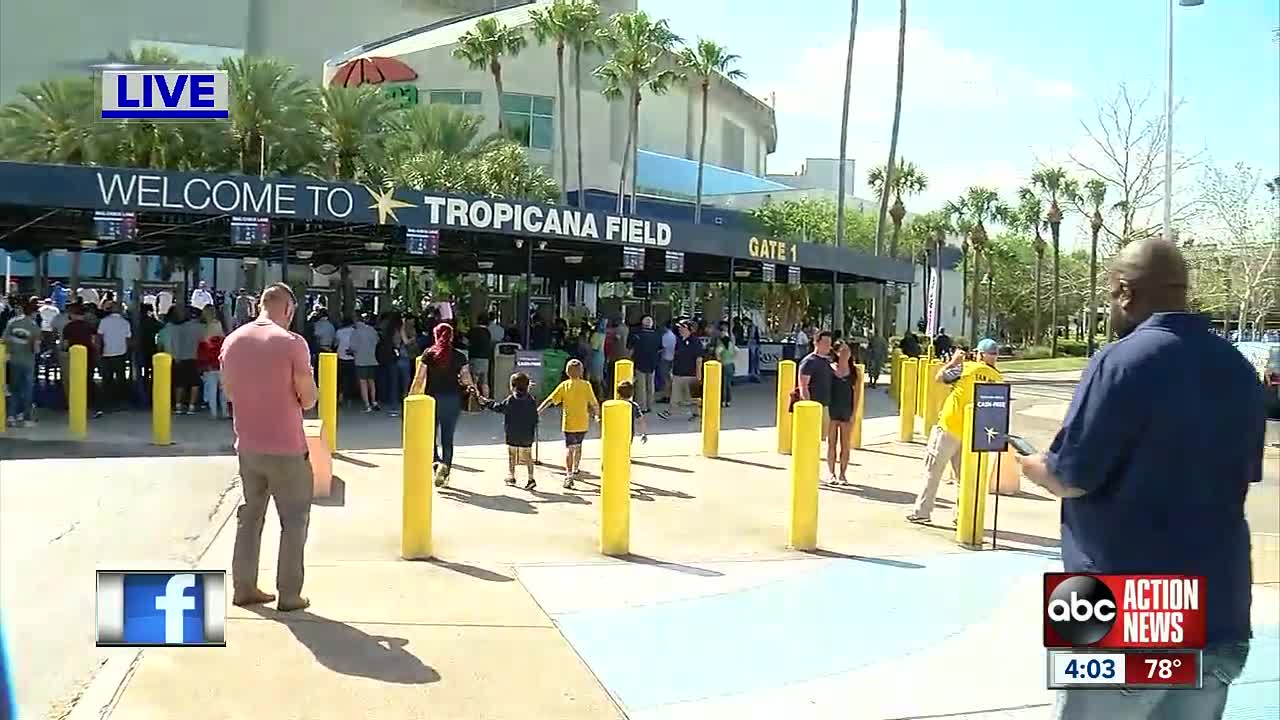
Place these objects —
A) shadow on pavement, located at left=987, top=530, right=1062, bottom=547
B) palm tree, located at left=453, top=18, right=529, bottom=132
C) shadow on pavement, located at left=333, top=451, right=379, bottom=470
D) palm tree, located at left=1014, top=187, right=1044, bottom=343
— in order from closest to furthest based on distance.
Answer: shadow on pavement, located at left=987, top=530, right=1062, bottom=547 → shadow on pavement, located at left=333, top=451, right=379, bottom=470 → palm tree, located at left=453, top=18, right=529, bottom=132 → palm tree, located at left=1014, top=187, right=1044, bottom=343

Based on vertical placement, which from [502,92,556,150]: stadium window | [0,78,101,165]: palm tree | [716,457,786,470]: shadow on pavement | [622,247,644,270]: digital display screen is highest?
[502,92,556,150]: stadium window

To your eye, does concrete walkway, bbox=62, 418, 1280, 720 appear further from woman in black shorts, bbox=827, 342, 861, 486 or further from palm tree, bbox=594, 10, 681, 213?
palm tree, bbox=594, 10, 681, 213

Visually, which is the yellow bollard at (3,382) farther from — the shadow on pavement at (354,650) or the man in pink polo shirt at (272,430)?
the shadow on pavement at (354,650)

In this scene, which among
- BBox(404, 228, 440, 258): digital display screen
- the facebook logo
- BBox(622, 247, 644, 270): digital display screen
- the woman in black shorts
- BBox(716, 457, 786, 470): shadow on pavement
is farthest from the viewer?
BBox(622, 247, 644, 270): digital display screen

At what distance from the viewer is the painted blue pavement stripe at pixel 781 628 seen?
559cm

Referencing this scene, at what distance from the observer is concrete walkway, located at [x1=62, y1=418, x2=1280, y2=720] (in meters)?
5.16

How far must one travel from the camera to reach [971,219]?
6575cm

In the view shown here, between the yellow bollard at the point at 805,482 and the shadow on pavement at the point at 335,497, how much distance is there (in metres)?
4.00

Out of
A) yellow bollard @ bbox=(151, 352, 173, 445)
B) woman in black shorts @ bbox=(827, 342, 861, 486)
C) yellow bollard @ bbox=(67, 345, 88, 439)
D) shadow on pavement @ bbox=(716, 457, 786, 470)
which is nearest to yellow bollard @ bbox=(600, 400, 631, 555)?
woman in black shorts @ bbox=(827, 342, 861, 486)

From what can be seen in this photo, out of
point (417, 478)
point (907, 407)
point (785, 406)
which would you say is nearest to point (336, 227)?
point (785, 406)

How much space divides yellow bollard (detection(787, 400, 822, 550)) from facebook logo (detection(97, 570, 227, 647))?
4.52 meters

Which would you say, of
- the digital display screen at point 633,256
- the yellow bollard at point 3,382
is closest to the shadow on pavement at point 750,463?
the digital display screen at point 633,256

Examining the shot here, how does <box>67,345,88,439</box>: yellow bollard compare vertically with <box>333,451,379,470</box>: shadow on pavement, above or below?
above

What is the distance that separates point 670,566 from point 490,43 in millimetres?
43493
